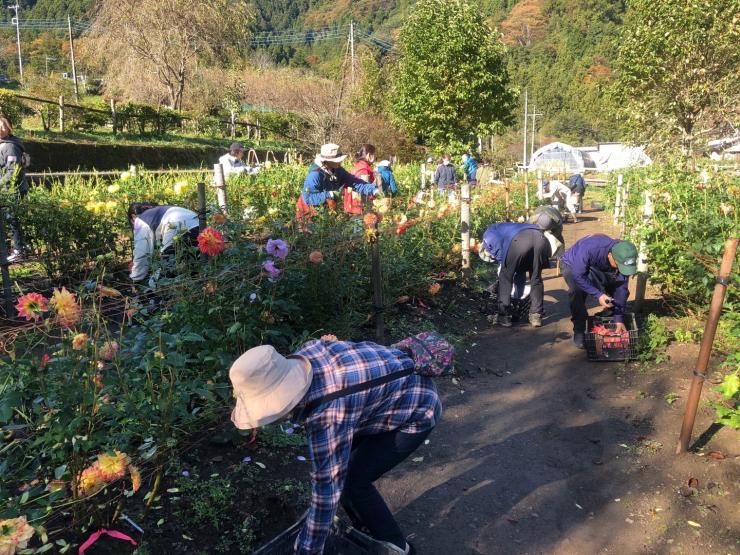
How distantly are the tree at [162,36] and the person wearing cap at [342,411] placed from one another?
92.6 ft

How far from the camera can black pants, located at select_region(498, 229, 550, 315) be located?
584cm

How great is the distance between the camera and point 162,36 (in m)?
27.1

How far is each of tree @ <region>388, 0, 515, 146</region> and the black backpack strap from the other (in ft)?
50.7

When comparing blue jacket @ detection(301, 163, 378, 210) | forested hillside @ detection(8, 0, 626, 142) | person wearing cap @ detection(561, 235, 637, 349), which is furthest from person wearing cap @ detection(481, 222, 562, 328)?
forested hillside @ detection(8, 0, 626, 142)

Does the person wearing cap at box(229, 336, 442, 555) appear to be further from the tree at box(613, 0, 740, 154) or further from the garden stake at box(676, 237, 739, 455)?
the tree at box(613, 0, 740, 154)

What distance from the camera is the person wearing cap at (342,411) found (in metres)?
2.06

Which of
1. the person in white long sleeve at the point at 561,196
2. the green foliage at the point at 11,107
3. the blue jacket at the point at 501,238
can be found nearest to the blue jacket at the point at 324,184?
the blue jacket at the point at 501,238

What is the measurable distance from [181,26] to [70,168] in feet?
47.8

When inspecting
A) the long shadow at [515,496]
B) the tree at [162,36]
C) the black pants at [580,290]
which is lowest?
the long shadow at [515,496]

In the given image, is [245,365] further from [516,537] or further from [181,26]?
[181,26]

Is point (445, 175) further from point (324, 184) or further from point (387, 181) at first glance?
point (324, 184)

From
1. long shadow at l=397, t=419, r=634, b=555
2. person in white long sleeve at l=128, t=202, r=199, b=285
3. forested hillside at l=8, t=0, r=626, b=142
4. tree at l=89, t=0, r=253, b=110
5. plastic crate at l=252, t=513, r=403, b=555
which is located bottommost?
long shadow at l=397, t=419, r=634, b=555

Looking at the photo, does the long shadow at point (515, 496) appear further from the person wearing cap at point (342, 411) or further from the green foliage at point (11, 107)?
the green foliage at point (11, 107)

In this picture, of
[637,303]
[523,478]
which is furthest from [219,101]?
[523,478]
